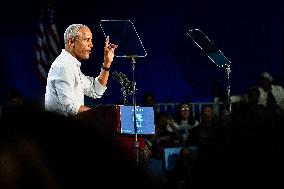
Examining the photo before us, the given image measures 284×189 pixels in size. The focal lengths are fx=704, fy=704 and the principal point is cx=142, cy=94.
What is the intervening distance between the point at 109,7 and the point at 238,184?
11.1m

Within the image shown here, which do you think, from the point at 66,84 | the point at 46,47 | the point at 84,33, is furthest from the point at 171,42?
the point at 66,84

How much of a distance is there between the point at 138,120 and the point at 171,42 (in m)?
6.16

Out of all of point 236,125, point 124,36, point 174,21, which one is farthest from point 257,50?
point 236,125

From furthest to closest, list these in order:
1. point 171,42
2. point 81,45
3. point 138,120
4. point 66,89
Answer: point 171,42 < point 81,45 < point 138,120 < point 66,89

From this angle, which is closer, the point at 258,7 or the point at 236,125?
the point at 236,125

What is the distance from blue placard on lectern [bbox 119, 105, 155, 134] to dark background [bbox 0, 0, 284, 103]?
5388mm

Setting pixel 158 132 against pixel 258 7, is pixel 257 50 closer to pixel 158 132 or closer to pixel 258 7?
pixel 258 7

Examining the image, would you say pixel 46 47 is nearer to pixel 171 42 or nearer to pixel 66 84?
pixel 171 42

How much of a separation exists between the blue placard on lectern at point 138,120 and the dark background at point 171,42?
5.39m

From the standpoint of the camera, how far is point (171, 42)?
11734 mm

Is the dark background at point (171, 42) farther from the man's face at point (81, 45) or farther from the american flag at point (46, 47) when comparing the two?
the man's face at point (81, 45)

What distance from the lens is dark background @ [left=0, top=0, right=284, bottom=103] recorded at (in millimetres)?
11312

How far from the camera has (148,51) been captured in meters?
11.7

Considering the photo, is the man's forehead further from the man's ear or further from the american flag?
the american flag
